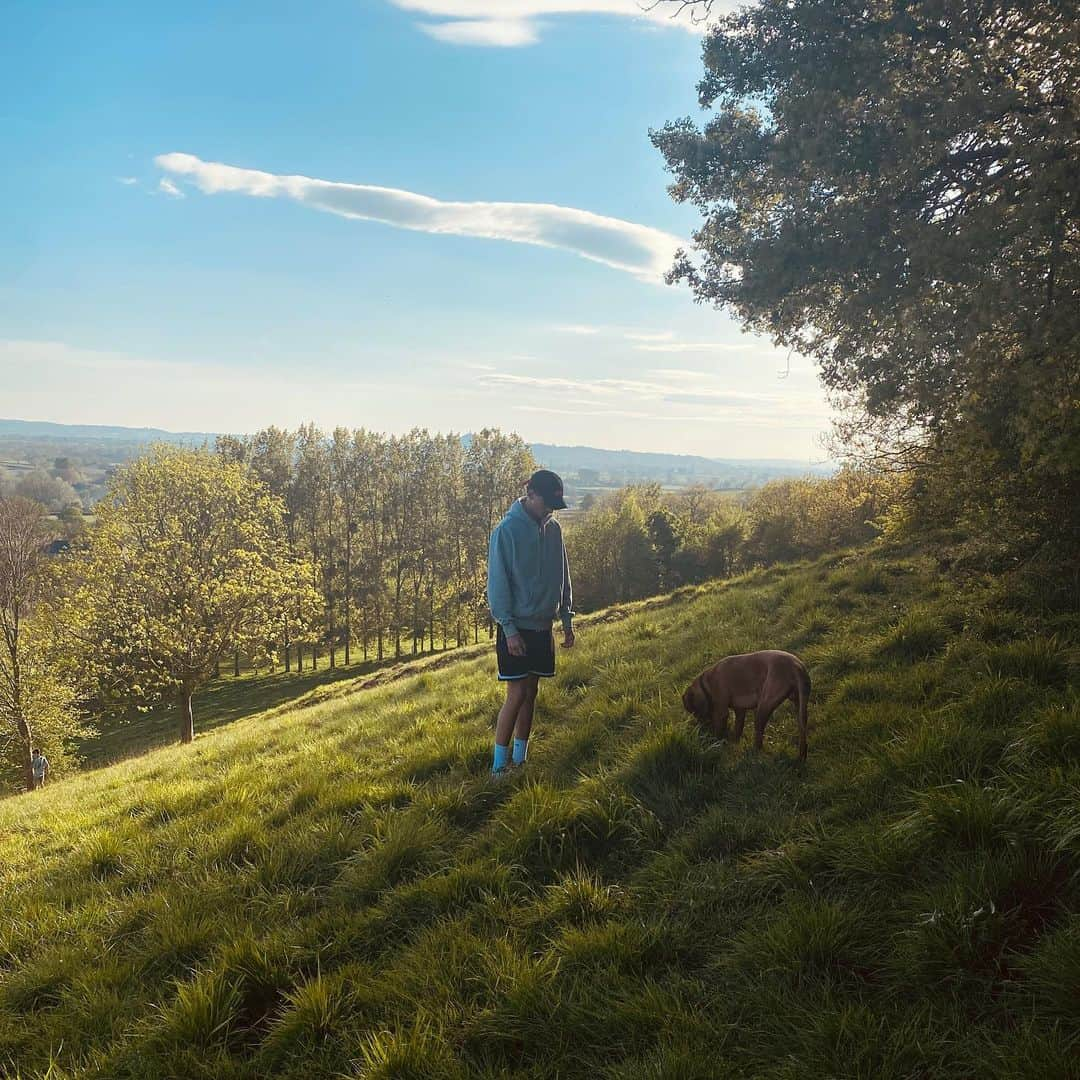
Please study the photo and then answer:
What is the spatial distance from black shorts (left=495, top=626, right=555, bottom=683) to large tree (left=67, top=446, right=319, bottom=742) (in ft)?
56.2

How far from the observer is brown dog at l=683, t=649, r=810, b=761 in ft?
15.1

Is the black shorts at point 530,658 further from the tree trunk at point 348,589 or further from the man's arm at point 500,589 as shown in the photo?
the tree trunk at point 348,589

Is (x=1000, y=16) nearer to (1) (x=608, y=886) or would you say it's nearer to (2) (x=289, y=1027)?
(1) (x=608, y=886)

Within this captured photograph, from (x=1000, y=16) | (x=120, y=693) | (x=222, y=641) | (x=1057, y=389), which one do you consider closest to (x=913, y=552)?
(x=1057, y=389)

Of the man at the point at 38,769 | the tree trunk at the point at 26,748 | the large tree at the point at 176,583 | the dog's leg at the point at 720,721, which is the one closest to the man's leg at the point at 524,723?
the dog's leg at the point at 720,721

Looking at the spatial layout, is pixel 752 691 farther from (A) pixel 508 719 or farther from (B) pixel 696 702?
(A) pixel 508 719

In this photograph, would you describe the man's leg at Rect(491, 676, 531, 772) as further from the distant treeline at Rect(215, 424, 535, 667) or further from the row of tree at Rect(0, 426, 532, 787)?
the distant treeline at Rect(215, 424, 535, 667)

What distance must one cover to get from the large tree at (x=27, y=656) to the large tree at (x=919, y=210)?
24.3 metres

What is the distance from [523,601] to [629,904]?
2.60 metres

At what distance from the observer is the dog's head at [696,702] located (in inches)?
204

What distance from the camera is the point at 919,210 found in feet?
23.2

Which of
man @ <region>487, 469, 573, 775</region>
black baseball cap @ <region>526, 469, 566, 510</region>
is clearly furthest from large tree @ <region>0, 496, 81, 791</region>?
black baseball cap @ <region>526, 469, 566, 510</region>

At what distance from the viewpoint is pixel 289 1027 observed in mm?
2865

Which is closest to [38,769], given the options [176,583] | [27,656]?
[27,656]
